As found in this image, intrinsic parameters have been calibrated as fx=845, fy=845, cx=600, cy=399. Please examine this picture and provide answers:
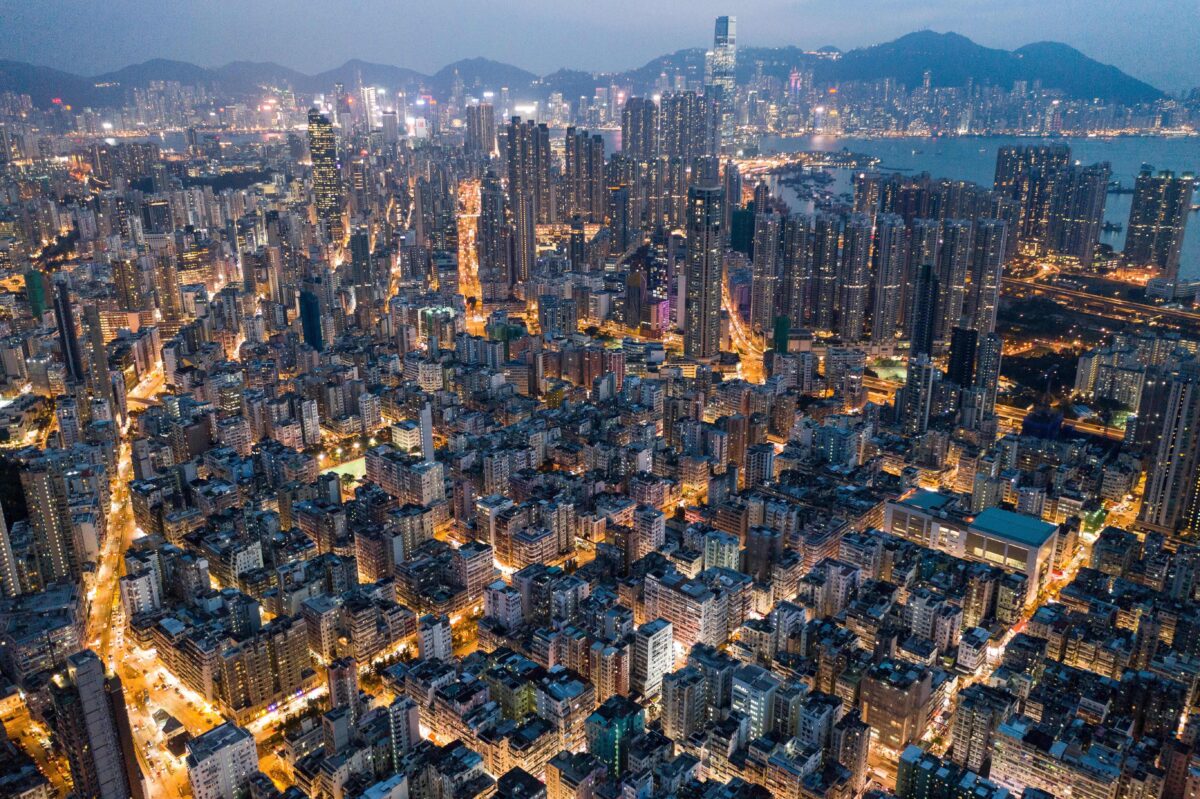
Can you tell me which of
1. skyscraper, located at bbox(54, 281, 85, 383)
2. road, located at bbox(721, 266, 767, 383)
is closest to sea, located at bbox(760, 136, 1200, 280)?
road, located at bbox(721, 266, 767, 383)

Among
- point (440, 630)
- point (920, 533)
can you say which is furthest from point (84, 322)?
point (920, 533)

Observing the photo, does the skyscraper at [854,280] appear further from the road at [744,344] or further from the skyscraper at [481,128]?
the skyscraper at [481,128]

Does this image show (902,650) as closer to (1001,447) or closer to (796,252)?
(1001,447)

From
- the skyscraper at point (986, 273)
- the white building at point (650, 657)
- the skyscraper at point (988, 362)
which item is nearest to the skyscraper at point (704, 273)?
the skyscraper at point (988, 362)

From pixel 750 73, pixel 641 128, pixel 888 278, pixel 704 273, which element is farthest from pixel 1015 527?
pixel 750 73

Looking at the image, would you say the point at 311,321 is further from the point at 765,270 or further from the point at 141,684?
the point at 141,684

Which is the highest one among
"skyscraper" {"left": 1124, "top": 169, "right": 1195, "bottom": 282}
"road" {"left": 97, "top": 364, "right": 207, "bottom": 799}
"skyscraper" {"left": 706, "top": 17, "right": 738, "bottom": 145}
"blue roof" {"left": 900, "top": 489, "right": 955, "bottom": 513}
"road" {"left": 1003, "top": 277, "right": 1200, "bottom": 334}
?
"skyscraper" {"left": 706, "top": 17, "right": 738, "bottom": 145}

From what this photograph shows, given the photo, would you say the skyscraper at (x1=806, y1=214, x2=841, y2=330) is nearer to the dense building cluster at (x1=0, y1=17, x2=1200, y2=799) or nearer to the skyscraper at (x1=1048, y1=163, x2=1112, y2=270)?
the dense building cluster at (x1=0, y1=17, x2=1200, y2=799)
